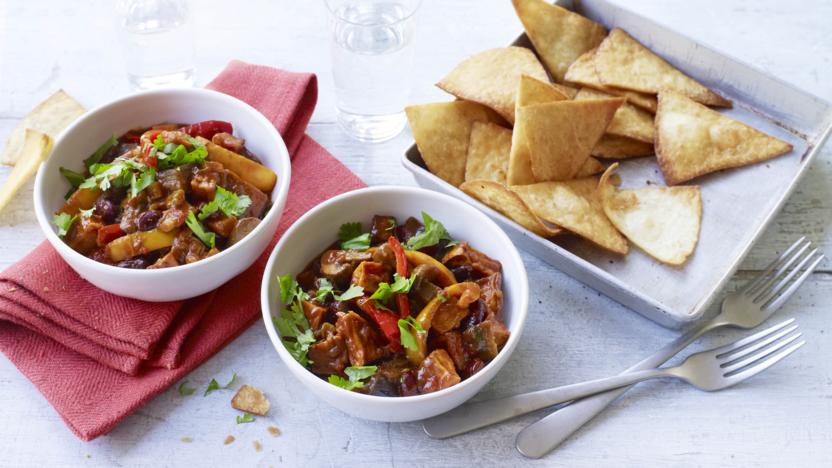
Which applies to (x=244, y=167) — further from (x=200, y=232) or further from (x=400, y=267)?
(x=400, y=267)

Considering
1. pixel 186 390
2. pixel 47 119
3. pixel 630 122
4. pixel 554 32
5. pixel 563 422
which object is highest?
pixel 554 32

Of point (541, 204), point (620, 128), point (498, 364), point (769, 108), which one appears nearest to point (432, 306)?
point (498, 364)

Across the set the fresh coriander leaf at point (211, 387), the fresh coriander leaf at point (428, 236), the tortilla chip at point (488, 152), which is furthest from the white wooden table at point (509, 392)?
the fresh coriander leaf at point (428, 236)

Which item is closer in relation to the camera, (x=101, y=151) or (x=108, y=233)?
(x=108, y=233)

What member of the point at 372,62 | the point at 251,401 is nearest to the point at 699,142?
the point at 372,62

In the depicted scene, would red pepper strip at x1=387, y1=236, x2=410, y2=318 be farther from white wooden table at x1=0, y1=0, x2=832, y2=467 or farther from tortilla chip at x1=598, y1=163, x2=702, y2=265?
tortilla chip at x1=598, y1=163, x2=702, y2=265

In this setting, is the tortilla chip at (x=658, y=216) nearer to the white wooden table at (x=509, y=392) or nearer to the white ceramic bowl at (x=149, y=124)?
the white wooden table at (x=509, y=392)
